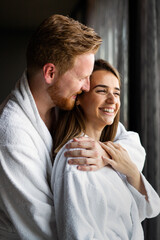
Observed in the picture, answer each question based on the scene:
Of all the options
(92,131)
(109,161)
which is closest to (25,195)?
(109,161)

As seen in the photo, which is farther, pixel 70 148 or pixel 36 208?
pixel 70 148

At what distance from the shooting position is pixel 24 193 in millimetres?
1111

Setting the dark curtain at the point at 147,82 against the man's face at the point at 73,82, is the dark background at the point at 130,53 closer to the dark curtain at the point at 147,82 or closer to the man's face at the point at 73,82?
the dark curtain at the point at 147,82

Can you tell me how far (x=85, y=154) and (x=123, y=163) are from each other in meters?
0.18

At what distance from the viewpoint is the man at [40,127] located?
113 centimetres

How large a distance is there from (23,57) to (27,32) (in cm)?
31

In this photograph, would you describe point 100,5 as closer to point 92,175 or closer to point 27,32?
point 27,32

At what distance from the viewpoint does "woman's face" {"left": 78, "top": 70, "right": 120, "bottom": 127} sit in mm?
1394

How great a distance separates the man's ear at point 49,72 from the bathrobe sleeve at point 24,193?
0.28 m

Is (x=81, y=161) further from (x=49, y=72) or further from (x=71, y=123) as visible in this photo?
(x=49, y=72)

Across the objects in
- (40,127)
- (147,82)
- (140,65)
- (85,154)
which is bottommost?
(85,154)

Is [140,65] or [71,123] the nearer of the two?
[71,123]

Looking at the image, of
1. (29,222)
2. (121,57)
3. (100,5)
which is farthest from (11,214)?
(100,5)

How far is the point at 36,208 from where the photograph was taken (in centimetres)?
110
